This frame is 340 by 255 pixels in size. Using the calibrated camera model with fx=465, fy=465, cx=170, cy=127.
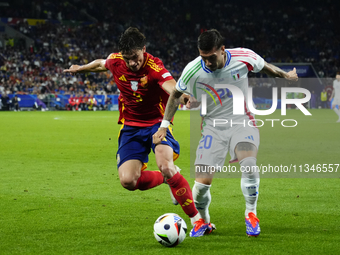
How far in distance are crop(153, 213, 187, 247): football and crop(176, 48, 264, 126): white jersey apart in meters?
A: 1.16

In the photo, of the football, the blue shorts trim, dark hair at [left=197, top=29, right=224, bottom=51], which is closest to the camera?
the football

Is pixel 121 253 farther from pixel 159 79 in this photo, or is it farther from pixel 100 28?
pixel 100 28

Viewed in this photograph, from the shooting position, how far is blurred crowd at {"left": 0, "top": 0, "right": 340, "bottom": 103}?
3753 centimetres

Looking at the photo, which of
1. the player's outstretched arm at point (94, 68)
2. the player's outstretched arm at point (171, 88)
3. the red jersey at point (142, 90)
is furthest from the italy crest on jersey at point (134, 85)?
the player's outstretched arm at point (94, 68)

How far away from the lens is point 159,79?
5.21 m

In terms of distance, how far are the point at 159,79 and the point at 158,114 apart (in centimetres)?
52

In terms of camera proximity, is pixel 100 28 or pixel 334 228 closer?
pixel 334 228

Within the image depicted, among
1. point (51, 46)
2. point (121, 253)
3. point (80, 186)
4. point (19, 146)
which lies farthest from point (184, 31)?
point (121, 253)

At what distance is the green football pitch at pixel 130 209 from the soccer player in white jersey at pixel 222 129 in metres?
0.40

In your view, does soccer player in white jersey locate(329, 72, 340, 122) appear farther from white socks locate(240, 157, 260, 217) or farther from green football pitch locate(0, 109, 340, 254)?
white socks locate(240, 157, 260, 217)

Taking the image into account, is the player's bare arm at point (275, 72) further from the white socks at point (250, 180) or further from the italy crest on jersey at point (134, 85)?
the italy crest on jersey at point (134, 85)

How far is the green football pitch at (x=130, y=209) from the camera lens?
4.21 metres

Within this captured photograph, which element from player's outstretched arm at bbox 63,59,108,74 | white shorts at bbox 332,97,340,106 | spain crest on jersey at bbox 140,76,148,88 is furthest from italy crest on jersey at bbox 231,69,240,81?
white shorts at bbox 332,97,340,106

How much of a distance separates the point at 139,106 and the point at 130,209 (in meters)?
1.29
